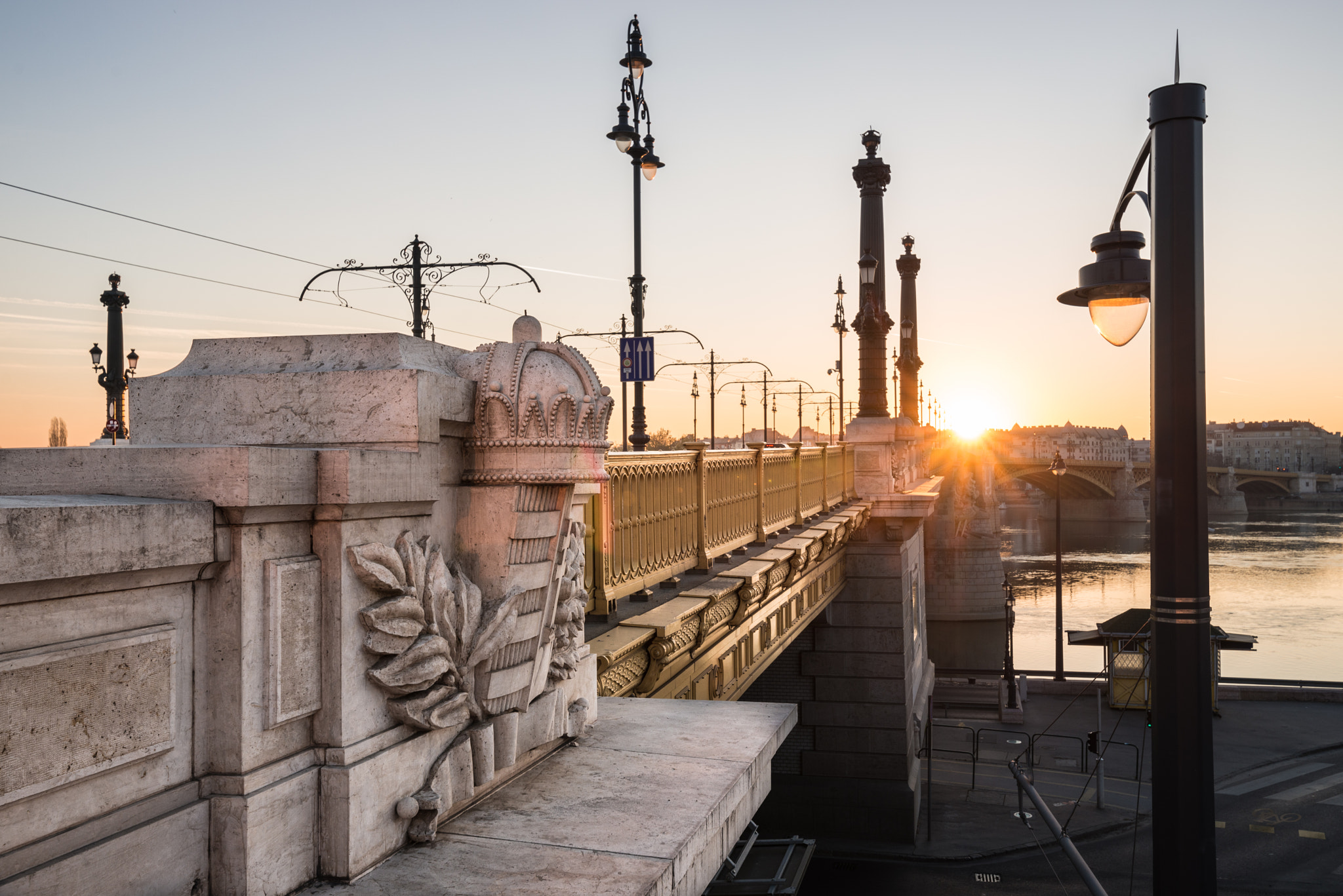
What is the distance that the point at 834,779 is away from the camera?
62.0 ft

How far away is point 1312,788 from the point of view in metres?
21.2

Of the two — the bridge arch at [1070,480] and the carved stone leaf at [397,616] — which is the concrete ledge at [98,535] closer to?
the carved stone leaf at [397,616]

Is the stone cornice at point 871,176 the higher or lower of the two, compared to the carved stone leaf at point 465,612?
higher

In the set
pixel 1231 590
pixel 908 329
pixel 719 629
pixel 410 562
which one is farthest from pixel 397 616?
pixel 1231 590

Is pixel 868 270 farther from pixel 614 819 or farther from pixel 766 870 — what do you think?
pixel 614 819

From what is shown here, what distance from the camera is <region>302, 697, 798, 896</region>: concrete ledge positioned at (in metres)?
3.26

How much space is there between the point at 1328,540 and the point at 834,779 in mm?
91022

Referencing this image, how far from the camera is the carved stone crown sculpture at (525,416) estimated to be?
399cm

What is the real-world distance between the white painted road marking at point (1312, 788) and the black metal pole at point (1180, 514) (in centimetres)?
2027

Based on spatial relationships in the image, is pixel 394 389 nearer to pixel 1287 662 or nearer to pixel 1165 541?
pixel 1165 541

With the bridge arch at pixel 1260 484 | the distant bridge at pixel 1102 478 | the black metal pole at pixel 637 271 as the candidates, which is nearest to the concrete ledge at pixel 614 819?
the black metal pole at pixel 637 271

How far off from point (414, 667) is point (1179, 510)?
3.17 metres

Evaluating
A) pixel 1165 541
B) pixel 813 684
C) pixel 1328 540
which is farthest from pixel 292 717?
pixel 1328 540

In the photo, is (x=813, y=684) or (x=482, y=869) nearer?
(x=482, y=869)
